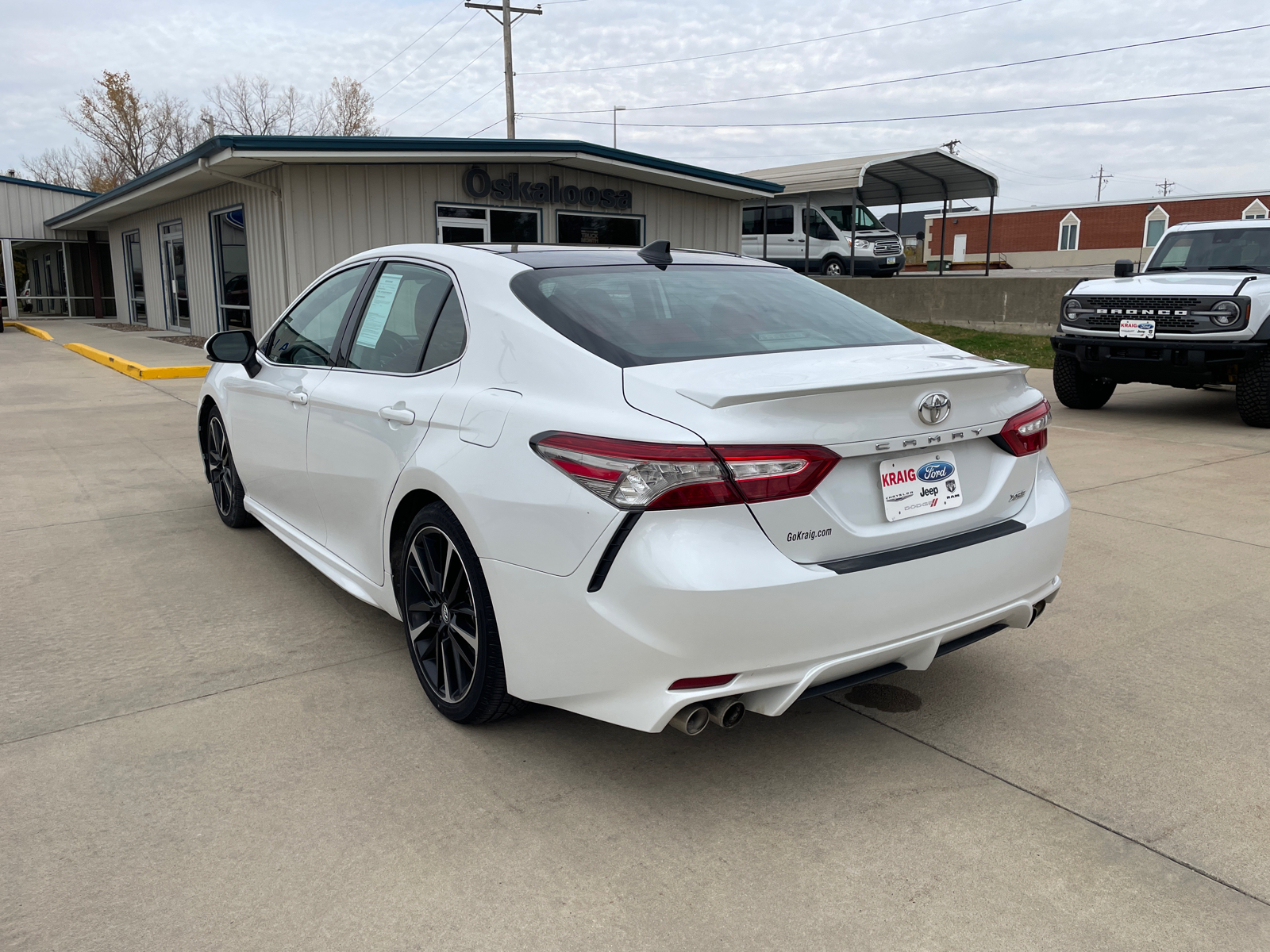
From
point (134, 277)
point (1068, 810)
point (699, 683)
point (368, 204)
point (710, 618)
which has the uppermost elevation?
point (368, 204)

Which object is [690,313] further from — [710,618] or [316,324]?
[316,324]

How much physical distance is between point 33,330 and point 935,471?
1089 inches

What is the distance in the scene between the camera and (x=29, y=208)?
31.1 m

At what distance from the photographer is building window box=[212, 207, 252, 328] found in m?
17.4

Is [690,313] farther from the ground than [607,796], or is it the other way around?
[690,313]

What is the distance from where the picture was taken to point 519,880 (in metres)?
2.35

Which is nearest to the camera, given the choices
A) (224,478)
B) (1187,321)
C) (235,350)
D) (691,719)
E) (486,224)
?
(691,719)

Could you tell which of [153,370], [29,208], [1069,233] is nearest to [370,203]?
[153,370]

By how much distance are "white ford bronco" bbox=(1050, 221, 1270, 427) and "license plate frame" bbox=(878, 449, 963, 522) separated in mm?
7343

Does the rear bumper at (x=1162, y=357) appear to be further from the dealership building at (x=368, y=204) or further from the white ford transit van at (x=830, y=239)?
the white ford transit van at (x=830, y=239)

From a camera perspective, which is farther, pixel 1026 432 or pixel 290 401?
pixel 290 401

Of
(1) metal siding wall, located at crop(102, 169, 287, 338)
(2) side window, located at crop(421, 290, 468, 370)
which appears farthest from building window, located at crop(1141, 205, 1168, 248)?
(2) side window, located at crop(421, 290, 468, 370)

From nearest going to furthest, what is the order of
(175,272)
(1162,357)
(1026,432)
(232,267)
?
1. (1026,432)
2. (1162,357)
3. (232,267)
4. (175,272)

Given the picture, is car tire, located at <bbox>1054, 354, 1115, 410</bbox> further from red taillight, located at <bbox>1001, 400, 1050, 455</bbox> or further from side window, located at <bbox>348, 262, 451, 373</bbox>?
side window, located at <bbox>348, 262, 451, 373</bbox>
